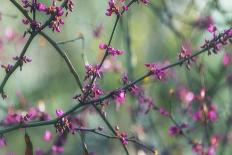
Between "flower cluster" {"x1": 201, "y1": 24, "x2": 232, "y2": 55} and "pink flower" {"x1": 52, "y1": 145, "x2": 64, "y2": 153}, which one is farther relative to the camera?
"pink flower" {"x1": 52, "y1": 145, "x2": 64, "y2": 153}

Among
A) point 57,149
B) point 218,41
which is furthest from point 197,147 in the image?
point 218,41

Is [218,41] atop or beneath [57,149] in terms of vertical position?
beneath

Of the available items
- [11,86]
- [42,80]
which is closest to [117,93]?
[11,86]

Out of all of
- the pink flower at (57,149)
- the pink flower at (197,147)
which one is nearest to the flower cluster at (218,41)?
the pink flower at (197,147)

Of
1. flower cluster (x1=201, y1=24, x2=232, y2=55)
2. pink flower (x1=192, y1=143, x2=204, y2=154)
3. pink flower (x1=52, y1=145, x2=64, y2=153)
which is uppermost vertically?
pink flower (x1=52, y1=145, x2=64, y2=153)

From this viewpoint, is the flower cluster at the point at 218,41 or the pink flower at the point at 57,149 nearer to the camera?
the flower cluster at the point at 218,41

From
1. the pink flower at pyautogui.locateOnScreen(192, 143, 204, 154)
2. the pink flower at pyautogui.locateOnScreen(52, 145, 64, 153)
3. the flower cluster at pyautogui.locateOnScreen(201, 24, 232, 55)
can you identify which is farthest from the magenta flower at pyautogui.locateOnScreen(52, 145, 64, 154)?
the flower cluster at pyautogui.locateOnScreen(201, 24, 232, 55)

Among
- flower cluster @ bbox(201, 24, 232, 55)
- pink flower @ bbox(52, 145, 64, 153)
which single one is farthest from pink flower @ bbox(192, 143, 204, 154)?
flower cluster @ bbox(201, 24, 232, 55)

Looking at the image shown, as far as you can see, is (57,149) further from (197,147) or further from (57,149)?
(197,147)

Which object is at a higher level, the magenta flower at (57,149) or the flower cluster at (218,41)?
the magenta flower at (57,149)

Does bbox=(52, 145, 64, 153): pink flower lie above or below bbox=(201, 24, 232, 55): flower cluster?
above

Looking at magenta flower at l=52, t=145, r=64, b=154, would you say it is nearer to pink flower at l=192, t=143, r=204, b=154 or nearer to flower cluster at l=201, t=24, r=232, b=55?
pink flower at l=192, t=143, r=204, b=154

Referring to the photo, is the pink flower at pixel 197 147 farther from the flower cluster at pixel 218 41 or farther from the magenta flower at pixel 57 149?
the flower cluster at pixel 218 41
